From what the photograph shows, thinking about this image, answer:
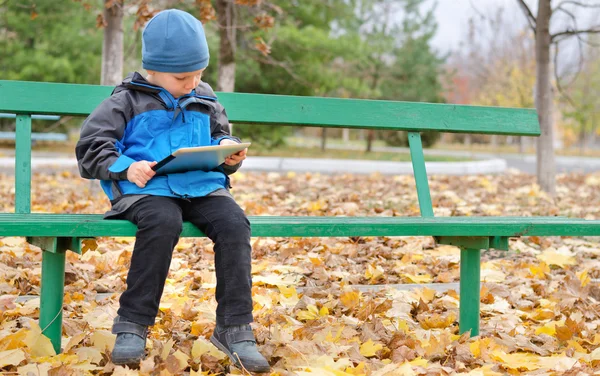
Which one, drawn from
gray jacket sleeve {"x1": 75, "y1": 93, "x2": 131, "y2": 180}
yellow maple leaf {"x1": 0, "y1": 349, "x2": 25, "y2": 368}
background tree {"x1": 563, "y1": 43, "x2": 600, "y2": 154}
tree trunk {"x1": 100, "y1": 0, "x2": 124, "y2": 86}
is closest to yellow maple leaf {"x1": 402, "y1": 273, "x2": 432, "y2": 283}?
gray jacket sleeve {"x1": 75, "y1": 93, "x2": 131, "y2": 180}

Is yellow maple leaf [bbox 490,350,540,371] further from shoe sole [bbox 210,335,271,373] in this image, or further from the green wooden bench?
shoe sole [bbox 210,335,271,373]

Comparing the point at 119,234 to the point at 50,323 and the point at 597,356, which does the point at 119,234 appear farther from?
the point at 597,356

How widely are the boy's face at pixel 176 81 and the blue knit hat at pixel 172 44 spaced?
0.04m

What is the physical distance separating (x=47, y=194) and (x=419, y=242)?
3.76m

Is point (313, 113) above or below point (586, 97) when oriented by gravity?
below

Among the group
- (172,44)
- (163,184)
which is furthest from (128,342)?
(172,44)

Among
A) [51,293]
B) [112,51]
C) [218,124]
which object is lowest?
[51,293]

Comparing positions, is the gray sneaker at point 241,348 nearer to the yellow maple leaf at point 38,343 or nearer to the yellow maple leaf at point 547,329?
the yellow maple leaf at point 38,343

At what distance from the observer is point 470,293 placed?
102 inches

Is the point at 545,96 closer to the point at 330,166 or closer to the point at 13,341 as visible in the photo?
the point at 330,166

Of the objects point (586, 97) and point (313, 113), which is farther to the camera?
point (586, 97)

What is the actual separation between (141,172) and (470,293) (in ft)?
4.34

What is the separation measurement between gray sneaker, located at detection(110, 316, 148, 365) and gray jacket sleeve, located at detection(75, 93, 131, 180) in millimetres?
476

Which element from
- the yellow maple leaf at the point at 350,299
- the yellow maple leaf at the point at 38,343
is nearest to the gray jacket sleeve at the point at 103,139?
the yellow maple leaf at the point at 38,343
